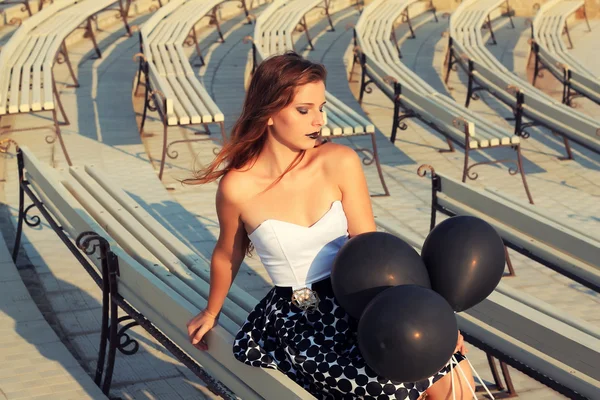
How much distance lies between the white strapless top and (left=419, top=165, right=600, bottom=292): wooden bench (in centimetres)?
151

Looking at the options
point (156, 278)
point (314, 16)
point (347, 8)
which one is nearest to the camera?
point (156, 278)

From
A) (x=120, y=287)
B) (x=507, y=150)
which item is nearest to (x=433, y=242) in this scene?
(x=120, y=287)

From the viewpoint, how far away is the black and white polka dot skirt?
2.72 metres

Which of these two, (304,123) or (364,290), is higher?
(304,123)

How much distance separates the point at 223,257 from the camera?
321 centimetres

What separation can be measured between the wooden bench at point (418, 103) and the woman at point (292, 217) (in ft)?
13.1

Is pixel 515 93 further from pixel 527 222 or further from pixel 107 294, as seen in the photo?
pixel 107 294

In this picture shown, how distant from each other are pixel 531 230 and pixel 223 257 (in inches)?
73.7

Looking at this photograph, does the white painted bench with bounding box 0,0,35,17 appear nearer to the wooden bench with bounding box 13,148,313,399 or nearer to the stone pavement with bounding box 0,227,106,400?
the wooden bench with bounding box 13,148,313,399

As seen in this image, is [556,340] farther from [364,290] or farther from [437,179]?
[437,179]

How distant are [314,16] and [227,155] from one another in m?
11.1

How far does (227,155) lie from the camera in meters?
3.13

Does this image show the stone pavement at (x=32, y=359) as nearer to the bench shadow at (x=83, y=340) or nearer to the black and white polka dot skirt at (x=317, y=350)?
the bench shadow at (x=83, y=340)

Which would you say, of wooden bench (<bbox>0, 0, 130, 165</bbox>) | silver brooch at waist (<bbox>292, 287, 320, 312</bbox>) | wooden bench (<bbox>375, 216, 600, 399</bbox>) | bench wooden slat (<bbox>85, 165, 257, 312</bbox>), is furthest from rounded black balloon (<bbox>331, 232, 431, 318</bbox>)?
wooden bench (<bbox>0, 0, 130, 165</bbox>)
